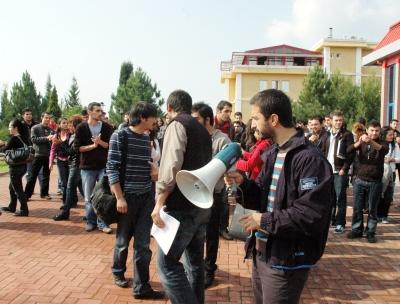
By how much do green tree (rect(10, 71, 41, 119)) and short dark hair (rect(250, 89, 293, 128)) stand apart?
65.2 metres

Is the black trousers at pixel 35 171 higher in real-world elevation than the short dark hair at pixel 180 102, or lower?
lower

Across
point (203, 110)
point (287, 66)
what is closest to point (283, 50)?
point (287, 66)

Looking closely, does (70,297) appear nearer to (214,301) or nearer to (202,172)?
(214,301)

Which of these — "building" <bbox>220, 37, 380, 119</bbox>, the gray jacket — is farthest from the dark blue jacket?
"building" <bbox>220, 37, 380, 119</bbox>

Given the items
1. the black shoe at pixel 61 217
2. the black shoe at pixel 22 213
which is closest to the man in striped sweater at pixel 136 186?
the black shoe at pixel 61 217

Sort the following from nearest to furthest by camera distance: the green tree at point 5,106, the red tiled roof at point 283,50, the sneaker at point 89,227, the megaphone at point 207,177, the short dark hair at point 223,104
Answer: the megaphone at point 207,177 → the short dark hair at point 223,104 → the sneaker at point 89,227 → the red tiled roof at point 283,50 → the green tree at point 5,106

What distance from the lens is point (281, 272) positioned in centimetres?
248

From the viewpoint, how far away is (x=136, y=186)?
4438 mm

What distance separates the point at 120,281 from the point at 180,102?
2.16 metres

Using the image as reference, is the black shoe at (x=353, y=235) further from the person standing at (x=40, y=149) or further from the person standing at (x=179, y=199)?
the person standing at (x=40, y=149)

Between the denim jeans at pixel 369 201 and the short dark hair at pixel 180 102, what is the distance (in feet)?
14.2

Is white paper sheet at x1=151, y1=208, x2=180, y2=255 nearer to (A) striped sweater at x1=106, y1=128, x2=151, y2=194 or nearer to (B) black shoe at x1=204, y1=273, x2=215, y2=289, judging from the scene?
(A) striped sweater at x1=106, y1=128, x2=151, y2=194

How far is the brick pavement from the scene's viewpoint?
449 centimetres

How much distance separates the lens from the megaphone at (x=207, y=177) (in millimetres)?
2689
